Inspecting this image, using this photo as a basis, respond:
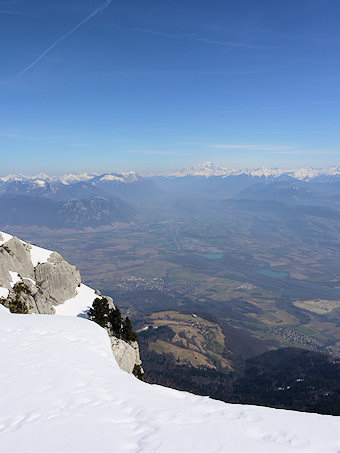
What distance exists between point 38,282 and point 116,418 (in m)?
63.5

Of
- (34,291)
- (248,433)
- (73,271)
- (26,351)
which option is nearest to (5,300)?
(34,291)

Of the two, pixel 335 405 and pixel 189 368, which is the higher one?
pixel 335 405

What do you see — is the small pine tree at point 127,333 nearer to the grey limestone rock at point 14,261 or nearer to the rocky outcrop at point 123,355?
the rocky outcrop at point 123,355

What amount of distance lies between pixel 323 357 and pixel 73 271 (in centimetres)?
17317

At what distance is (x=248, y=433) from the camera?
35.5ft

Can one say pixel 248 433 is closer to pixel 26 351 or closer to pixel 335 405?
pixel 26 351

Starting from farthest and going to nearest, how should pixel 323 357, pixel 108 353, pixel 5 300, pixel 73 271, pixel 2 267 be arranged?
pixel 323 357 < pixel 73 271 < pixel 2 267 < pixel 5 300 < pixel 108 353

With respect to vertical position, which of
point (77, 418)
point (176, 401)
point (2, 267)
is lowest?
point (2, 267)

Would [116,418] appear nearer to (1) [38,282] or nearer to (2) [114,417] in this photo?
(2) [114,417]

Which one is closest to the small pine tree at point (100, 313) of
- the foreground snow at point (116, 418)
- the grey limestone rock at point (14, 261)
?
the grey limestone rock at point (14, 261)

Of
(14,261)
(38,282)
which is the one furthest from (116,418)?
(38,282)

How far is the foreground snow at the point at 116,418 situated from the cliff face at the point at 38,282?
126 feet

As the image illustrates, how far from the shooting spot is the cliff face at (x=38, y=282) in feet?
184

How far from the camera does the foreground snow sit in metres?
9.90
